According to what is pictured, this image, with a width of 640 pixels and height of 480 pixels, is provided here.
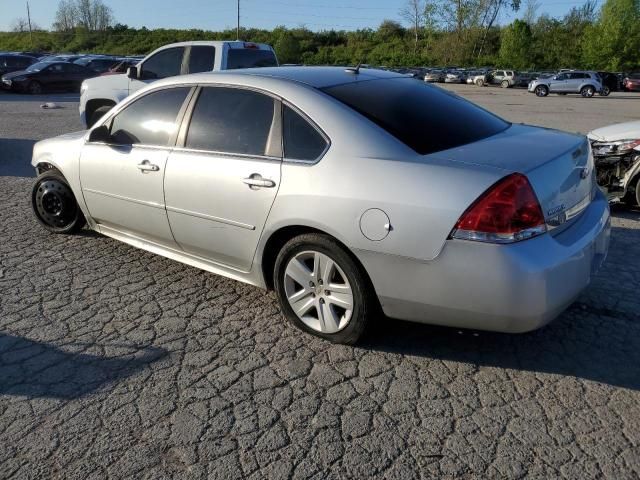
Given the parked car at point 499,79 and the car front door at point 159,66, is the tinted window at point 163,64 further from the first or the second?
the parked car at point 499,79

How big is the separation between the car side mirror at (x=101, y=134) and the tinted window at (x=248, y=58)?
557 cm

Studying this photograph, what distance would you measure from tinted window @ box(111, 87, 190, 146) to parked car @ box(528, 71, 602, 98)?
125ft

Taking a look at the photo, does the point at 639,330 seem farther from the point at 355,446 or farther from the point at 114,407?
the point at 114,407

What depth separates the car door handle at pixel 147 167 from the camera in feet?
13.5

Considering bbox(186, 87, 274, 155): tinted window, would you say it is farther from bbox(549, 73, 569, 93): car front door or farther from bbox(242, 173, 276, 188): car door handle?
bbox(549, 73, 569, 93): car front door

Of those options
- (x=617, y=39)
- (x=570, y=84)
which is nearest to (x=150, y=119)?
(x=570, y=84)

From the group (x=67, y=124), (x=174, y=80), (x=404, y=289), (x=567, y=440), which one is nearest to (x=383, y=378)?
(x=404, y=289)

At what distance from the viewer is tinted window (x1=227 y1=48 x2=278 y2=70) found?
9961 mm

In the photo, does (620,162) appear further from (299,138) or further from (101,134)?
(101,134)

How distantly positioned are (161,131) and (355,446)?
106 inches

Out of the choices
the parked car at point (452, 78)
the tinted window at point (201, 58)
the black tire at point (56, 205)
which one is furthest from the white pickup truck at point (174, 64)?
the parked car at point (452, 78)

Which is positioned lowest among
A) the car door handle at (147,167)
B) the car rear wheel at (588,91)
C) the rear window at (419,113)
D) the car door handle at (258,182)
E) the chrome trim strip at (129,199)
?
the car rear wheel at (588,91)

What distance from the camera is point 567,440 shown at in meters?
2.63

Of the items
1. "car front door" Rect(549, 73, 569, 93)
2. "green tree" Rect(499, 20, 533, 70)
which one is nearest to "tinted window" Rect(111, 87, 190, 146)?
"car front door" Rect(549, 73, 569, 93)
